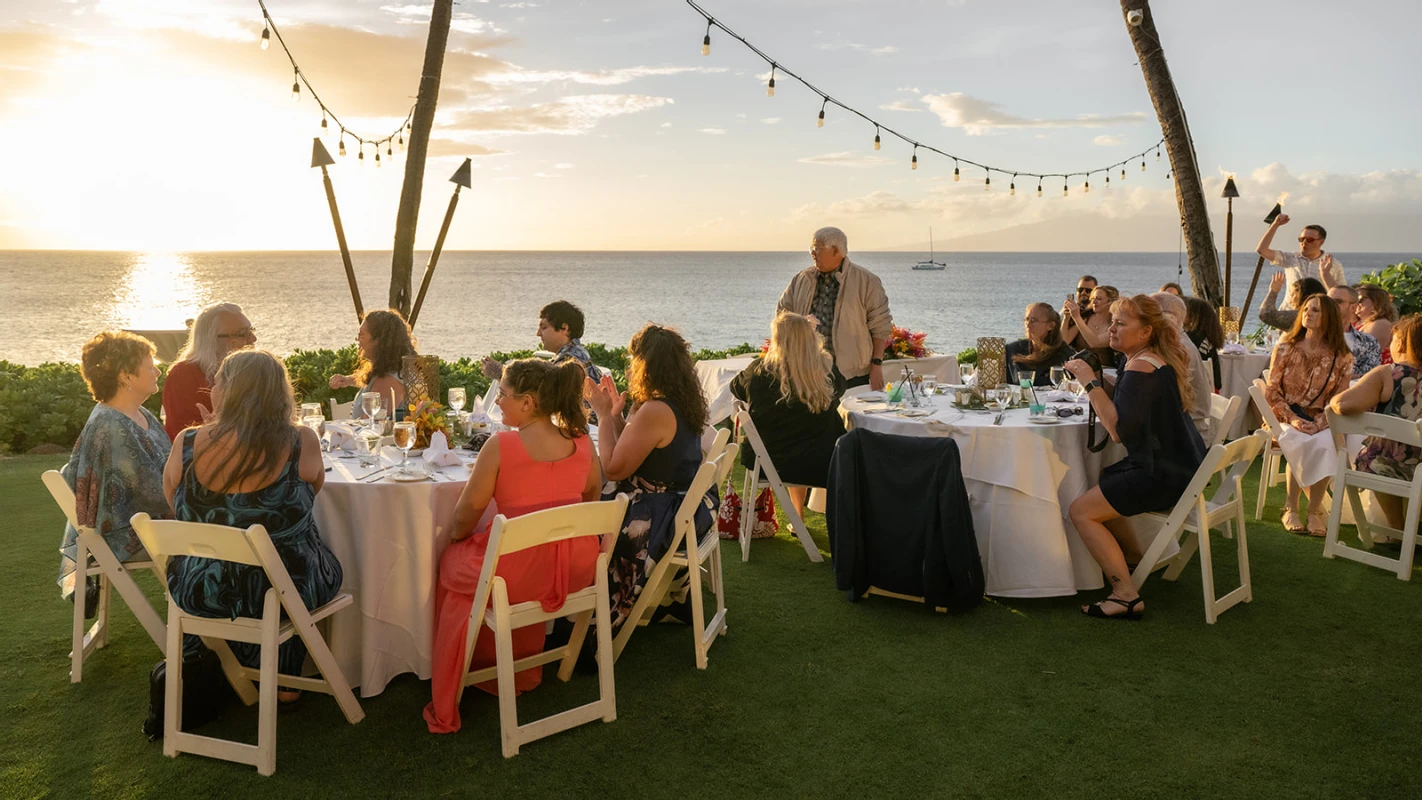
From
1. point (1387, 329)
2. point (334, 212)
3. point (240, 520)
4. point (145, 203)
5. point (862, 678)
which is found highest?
point (145, 203)

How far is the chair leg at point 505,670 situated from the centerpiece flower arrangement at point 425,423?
1066 mm

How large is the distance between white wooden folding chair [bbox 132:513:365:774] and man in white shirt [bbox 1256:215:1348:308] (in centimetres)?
795

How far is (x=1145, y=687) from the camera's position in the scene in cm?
345

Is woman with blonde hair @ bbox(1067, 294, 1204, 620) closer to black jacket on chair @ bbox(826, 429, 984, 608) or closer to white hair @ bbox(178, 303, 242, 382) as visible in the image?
black jacket on chair @ bbox(826, 429, 984, 608)

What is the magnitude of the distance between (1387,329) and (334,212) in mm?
7759

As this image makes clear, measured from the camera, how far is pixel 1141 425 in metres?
3.96

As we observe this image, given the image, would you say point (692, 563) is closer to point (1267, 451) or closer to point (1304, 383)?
point (1304, 383)

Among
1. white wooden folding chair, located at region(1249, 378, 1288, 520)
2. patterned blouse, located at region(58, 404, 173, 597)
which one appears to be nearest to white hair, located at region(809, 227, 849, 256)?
white wooden folding chair, located at region(1249, 378, 1288, 520)

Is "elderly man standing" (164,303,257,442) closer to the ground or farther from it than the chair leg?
farther from it

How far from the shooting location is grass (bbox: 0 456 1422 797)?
281cm

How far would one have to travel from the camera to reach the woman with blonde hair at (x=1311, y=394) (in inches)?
214

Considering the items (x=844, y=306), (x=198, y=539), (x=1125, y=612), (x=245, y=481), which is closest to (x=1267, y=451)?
(x=1125, y=612)

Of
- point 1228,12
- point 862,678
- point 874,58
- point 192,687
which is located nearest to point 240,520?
point 192,687

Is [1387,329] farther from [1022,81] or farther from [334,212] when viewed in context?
[1022,81]
